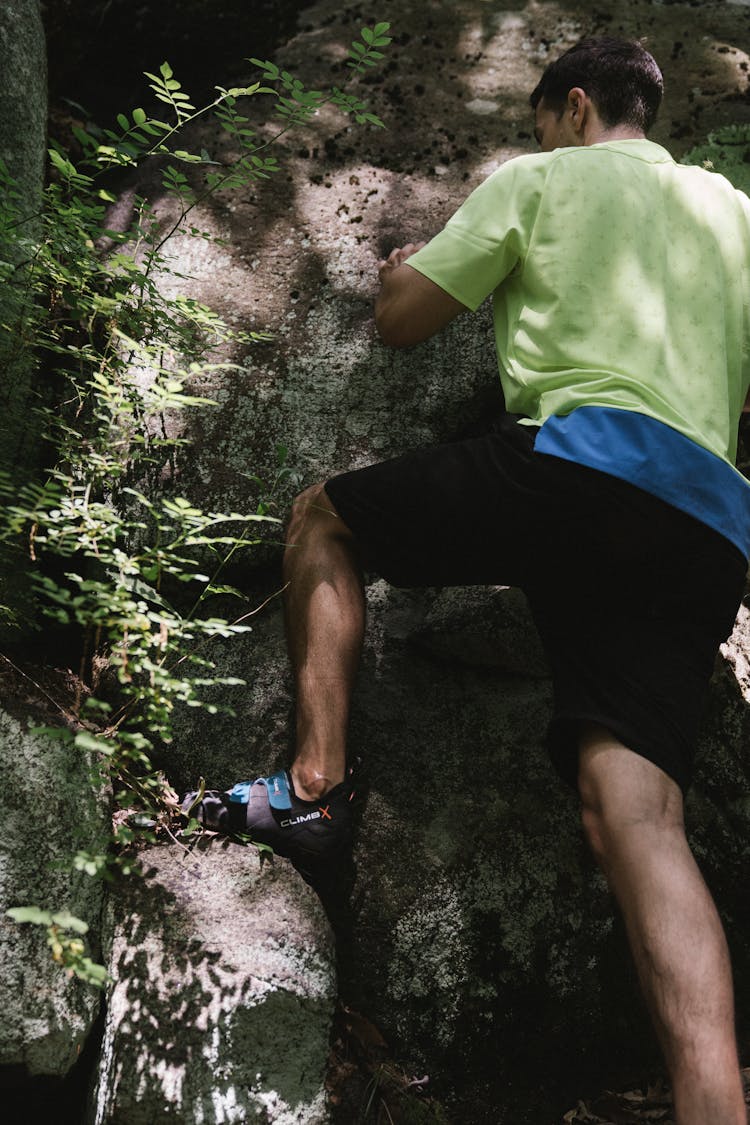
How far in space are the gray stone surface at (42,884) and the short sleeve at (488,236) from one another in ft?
5.67

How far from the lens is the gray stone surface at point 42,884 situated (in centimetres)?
212

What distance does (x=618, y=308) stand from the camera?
2.37 meters

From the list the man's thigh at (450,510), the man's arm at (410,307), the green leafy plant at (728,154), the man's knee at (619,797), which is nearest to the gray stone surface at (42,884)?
the man's thigh at (450,510)

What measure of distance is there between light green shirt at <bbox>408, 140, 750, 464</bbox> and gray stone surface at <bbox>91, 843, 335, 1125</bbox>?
1.58 metres

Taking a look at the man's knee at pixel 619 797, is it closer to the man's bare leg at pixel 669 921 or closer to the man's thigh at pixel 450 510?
the man's bare leg at pixel 669 921

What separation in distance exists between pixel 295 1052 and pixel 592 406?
1.82 metres

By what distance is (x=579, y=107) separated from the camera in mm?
2852

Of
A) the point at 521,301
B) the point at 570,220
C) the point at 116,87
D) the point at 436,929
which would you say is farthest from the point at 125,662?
the point at 116,87

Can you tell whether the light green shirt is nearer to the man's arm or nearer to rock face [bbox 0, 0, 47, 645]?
the man's arm

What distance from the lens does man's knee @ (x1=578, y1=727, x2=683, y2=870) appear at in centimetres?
206

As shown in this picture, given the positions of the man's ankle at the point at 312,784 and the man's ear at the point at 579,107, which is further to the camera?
the man's ear at the point at 579,107

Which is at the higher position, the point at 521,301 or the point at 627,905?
the point at 521,301

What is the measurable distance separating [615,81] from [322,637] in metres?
2.03

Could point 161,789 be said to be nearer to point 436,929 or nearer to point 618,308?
point 436,929
